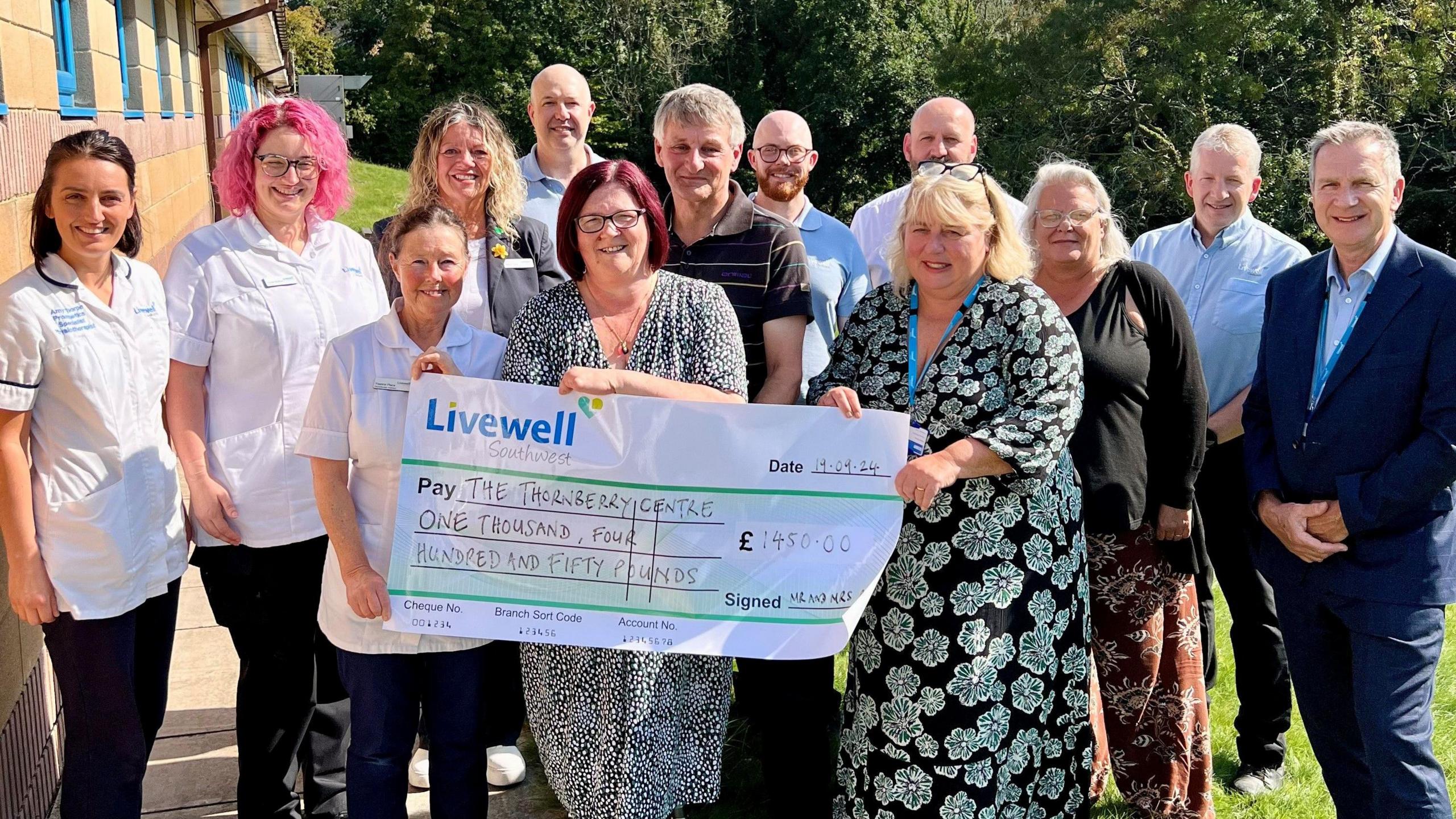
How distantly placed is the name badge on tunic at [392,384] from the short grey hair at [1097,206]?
2.06 metres

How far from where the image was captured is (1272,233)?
4965mm

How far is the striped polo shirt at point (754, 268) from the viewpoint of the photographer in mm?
3871

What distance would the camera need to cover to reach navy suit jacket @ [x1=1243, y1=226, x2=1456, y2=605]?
10.5 ft

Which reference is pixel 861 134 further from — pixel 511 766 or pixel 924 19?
pixel 511 766

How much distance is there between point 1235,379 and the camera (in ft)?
15.8

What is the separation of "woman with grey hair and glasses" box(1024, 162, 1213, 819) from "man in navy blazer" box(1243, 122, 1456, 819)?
0.34 meters

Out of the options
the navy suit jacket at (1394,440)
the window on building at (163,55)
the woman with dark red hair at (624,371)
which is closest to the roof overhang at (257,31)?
the window on building at (163,55)

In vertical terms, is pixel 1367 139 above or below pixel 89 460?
above

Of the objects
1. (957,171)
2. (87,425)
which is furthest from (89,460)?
(957,171)

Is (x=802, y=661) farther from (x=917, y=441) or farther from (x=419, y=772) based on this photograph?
(x=419, y=772)

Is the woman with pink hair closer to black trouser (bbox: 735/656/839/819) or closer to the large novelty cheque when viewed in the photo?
the large novelty cheque

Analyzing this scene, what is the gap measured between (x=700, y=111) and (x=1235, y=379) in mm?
2494

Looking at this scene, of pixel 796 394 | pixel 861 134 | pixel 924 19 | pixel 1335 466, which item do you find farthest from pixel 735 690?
pixel 924 19

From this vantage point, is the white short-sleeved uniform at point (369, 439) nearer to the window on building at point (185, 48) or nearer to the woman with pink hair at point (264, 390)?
the woman with pink hair at point (264, 390)
